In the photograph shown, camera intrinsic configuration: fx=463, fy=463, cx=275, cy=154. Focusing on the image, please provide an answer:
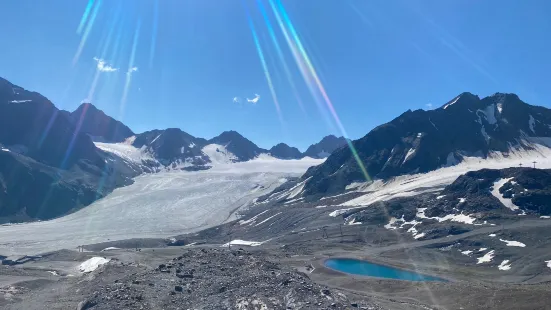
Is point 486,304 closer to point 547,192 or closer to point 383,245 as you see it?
point 383,245

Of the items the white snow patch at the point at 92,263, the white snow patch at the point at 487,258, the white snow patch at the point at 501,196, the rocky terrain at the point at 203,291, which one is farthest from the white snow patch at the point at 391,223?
the white snow patch at the point at 92,263

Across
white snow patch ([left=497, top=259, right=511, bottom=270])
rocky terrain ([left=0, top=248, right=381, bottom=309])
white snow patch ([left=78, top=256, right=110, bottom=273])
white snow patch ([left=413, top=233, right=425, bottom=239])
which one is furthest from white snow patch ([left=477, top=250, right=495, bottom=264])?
white snow patch ([left=78, top=256, right=110, bottom=273])

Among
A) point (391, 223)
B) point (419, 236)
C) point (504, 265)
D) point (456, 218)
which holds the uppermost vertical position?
point (391, 223)

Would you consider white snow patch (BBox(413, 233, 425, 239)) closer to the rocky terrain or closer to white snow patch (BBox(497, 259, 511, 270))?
white snow patch (BBox(497, 259, 511, 270))

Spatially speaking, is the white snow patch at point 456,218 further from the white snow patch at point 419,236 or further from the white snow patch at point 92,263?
the white snow patch at point 92,263

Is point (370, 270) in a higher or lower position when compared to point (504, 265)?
higher

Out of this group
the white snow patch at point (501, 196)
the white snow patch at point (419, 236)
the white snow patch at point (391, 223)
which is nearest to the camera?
the white snow patch at point (419, 236)

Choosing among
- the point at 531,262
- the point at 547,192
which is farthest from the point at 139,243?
the point at 547,192

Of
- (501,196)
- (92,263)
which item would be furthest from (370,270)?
(501,196)

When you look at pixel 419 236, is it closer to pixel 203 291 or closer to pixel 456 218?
pixel 456 218
